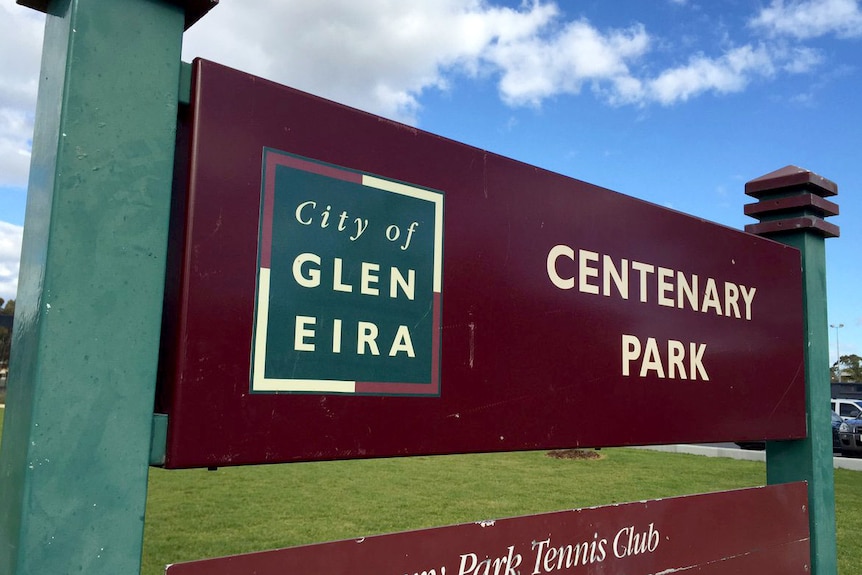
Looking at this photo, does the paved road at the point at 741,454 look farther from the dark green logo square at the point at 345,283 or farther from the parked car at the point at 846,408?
the dark green logo square at the point at 345,283

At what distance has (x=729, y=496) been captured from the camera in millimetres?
2676

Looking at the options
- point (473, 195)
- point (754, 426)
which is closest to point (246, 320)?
point (473, 195)

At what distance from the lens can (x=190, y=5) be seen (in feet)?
5.05

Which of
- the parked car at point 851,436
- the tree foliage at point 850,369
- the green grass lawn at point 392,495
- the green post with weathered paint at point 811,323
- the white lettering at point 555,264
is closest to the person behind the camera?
the white lettering at point 555,264

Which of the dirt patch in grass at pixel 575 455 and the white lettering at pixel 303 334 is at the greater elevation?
the white lettering at pixel 303 334

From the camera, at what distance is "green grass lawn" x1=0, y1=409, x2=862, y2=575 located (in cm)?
618

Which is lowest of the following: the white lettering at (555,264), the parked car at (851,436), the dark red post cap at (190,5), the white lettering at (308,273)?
the parked car at (851,436)

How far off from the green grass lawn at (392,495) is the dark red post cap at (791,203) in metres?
3.68

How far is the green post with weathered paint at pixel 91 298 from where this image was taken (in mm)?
1297

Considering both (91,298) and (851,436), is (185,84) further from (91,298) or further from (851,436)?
(851,436)

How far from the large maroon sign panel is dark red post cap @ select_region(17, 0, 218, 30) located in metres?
0.12

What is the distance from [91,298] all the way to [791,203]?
3246mm

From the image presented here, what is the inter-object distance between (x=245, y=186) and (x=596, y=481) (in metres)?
9.41

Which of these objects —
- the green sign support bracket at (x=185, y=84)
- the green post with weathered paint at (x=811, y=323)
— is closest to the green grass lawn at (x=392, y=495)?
the green post with weathered paint at (x=811, y=323)
